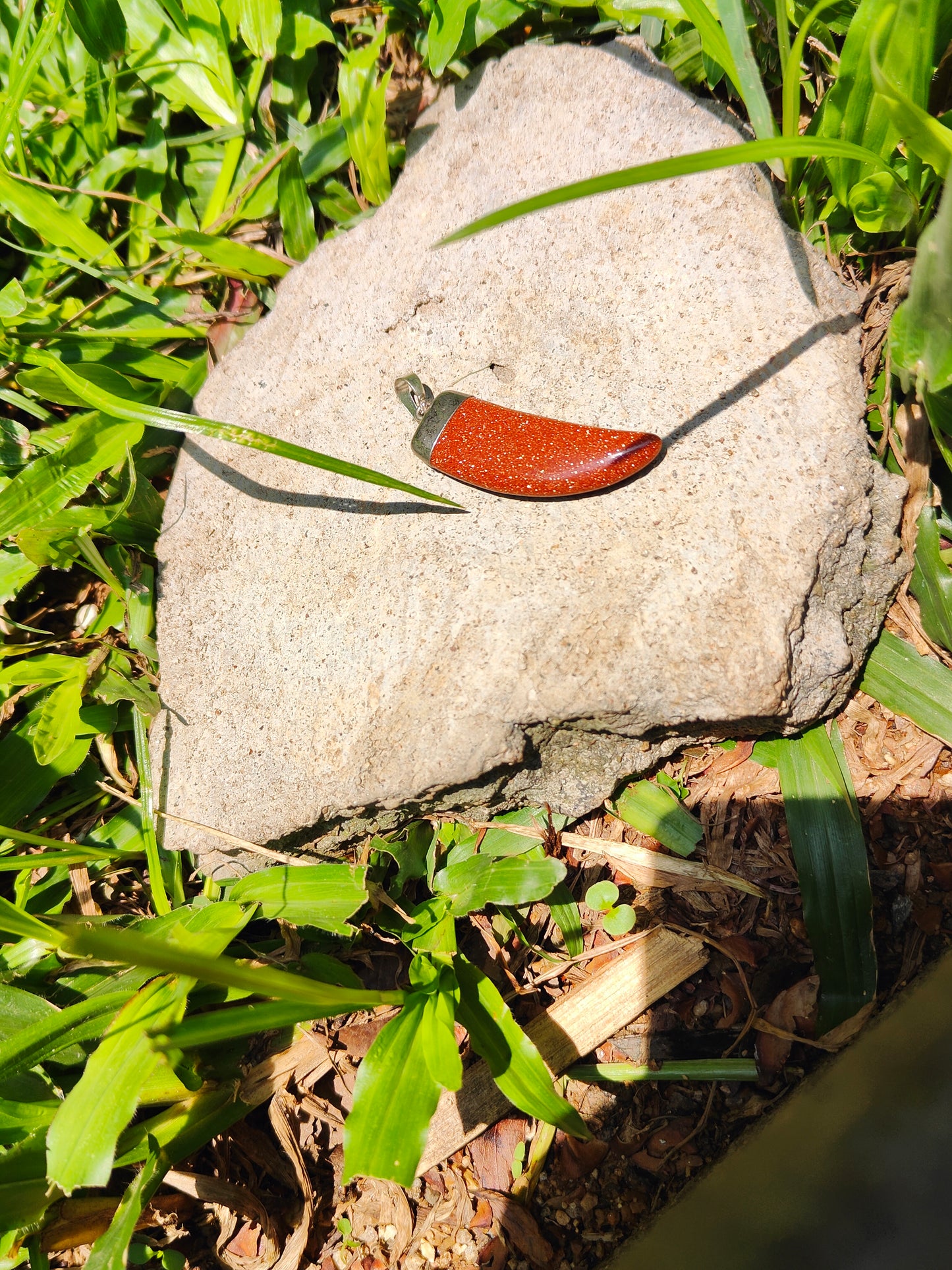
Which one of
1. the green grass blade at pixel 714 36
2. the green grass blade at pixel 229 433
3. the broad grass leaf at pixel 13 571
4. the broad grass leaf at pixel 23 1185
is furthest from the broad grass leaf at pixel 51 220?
the broad grass leaf at pixel 23 1185

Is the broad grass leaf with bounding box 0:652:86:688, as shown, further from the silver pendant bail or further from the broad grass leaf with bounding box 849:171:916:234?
the broad grass leaf with bounding box 849:171:916:234

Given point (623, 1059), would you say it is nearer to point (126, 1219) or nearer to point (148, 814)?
point (126, 1219)

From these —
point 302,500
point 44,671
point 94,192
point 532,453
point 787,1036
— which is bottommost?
point 787,1036

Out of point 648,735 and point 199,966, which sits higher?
point 199,966

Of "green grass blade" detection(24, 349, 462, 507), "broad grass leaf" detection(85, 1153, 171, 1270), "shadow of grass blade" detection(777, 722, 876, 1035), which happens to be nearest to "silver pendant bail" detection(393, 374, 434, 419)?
"green grass blade" detection(24, 349, 462, 507)

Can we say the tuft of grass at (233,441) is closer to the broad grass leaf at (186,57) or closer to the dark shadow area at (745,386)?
the broad grass leaf at (186,57)

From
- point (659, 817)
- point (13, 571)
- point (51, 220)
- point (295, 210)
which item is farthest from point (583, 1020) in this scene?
point (51, 220)

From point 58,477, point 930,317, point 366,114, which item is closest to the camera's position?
point 930,317
